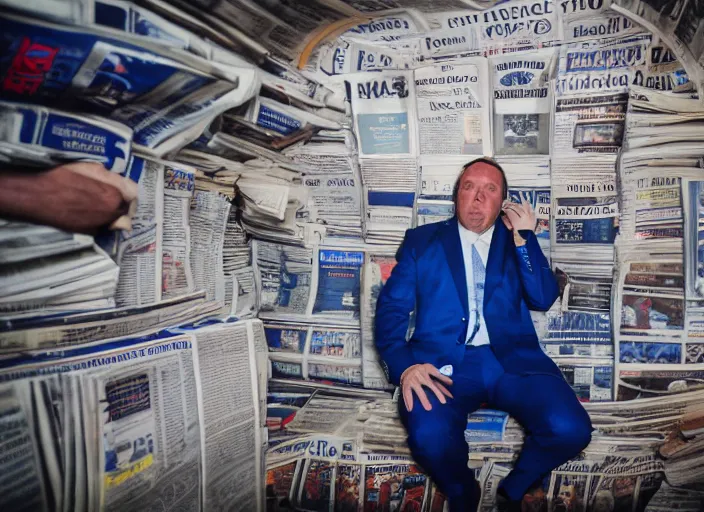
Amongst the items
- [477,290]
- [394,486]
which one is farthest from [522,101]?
[394,486]


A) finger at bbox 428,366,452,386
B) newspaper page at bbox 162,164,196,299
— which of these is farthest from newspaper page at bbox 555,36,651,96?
newspaper page at bbox 162,164,196,299

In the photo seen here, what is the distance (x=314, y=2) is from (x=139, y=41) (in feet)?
1.83

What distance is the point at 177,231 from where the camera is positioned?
140 cm

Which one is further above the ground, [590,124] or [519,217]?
[590,124]

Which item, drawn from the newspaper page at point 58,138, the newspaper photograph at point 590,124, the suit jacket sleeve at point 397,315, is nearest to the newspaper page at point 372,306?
the suit jacket sleeve at point 397,315

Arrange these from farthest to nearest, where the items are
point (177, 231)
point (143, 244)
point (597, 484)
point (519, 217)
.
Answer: point (519, 217) < point (597, 484) < point (177, 231) < point (143, 244)

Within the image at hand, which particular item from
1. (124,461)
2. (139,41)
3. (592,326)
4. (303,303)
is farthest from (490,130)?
(124,461)

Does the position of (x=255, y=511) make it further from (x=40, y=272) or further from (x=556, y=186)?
(x=556, y=186)

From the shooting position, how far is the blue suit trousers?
1.35 meters

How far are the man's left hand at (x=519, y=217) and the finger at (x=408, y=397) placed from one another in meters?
0.65

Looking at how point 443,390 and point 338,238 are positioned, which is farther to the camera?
point 338,238

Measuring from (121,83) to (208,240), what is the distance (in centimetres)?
61

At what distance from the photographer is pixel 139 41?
1.05 metres

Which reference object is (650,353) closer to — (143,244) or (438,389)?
(438,389)
